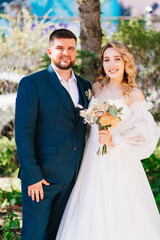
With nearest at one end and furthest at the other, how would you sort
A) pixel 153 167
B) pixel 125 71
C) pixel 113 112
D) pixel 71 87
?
pixel 113 112 → pixel 71 87 → pixel 125 71 → pixel 153 167

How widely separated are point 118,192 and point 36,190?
0.84 meters

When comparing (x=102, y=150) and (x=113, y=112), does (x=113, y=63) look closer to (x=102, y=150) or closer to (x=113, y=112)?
(x=113, y=112)

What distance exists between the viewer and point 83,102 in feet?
10.4

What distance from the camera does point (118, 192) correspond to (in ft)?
9.82

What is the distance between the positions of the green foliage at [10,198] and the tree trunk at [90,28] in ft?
7.49

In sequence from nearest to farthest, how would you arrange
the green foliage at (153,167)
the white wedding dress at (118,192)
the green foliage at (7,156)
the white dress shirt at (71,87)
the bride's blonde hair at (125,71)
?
the white wedding dress at (118,192)
the white dress shirt at (71,87)
the bride's blonde hair at (125,71)
the green foliage at (153,167)
the green foliage at (7,156)

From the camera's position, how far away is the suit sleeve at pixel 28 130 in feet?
9.16

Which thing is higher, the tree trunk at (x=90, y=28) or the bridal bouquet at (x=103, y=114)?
the tree trunk at (x=90, y=28)

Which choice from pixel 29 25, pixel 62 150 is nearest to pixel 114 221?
pixel 62 150

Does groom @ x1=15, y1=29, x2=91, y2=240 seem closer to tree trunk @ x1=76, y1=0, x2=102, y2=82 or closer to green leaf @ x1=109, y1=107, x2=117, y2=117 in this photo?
green leaf @ x1=109, y1=107, x2=117, y2=117

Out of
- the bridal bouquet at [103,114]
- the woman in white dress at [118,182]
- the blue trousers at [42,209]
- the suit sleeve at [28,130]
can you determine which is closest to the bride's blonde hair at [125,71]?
the woman in white dress at [118,182]

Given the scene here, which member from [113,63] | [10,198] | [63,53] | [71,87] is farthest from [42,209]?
[10,198]

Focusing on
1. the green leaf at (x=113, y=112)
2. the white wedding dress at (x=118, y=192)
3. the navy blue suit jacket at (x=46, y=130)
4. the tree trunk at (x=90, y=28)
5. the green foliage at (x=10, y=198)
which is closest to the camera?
the green leaf at (x=113, y=112)

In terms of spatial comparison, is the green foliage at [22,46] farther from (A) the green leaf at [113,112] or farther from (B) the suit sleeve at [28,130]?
(A) the green leaf at [113,112]
